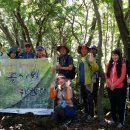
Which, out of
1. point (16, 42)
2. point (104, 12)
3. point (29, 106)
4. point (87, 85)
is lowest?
point (29, 106)

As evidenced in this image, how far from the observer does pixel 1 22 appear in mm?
17641

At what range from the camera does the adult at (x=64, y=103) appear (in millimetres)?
8391

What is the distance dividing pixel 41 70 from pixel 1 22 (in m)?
8.58

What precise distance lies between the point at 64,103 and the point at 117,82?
1.42 metres

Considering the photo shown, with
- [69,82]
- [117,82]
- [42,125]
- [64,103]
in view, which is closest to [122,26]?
[117,82]

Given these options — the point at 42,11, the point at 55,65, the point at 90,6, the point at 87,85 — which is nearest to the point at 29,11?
the point at 42,11

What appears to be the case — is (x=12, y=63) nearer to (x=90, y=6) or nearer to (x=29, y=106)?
(x=29, y=106)

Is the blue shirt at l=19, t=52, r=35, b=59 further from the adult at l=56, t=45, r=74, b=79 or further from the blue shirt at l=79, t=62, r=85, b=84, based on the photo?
the blue shirt at l=79, t=62, r=85, b=84

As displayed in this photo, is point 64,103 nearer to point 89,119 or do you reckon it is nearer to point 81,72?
point 89,119

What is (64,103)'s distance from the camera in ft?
27.8

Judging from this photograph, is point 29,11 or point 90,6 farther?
point 90,6

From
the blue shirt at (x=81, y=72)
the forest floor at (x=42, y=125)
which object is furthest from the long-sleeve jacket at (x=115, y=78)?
the forest floor at (x=42, y=125)

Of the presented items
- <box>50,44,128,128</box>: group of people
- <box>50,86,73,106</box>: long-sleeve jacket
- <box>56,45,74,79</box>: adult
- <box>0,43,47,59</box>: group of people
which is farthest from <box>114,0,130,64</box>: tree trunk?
<box>0,43,47,59</box>: group of people

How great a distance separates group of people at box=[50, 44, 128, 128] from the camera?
26.5ft
